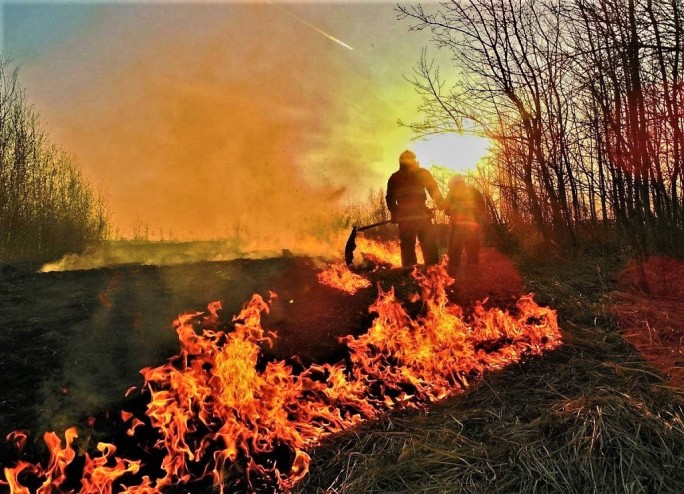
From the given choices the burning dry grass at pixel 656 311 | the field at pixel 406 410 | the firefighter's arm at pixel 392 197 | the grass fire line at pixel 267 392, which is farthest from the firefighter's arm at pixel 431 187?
the grass fire line at pixel 267 392

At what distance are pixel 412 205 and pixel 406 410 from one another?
475cm

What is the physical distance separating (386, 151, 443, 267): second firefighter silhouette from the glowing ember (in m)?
1.66

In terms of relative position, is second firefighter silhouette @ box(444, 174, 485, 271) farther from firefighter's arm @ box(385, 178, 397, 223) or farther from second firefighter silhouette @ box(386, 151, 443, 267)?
firefighter's arm @ box(385, 178, 397, 223)

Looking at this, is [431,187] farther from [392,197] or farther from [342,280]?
[342,280]

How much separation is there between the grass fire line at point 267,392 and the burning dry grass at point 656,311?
28.4 inches

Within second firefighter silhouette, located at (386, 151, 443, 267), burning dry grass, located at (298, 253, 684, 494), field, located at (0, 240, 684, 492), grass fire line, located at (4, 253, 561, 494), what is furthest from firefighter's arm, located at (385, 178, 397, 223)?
burning dry grass, located at (298, 253, 684, 494)

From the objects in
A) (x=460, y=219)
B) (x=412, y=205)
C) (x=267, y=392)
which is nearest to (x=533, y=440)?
(x=267, y=392)

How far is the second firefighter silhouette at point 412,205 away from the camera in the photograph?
744cm

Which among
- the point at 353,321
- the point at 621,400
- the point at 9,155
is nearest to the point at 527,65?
the point at 353,321

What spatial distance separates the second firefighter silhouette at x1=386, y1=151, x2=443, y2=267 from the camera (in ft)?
24.4

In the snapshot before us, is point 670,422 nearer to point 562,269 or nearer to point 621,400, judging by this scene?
point 621,400

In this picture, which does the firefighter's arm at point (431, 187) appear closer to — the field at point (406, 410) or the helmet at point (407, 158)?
the helmet at point (407, 158)

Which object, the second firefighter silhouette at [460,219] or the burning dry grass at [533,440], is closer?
the burning dry grass at [533,440]

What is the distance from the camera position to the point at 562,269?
750cm
